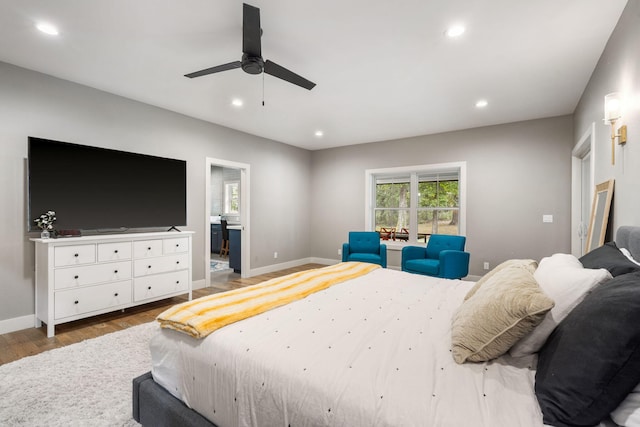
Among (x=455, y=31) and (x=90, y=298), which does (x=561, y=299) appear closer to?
(x=455, y=31)

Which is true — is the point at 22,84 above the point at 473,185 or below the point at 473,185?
above

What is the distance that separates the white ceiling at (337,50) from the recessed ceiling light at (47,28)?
0.06 m

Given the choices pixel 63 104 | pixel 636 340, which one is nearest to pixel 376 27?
pixel 636 340

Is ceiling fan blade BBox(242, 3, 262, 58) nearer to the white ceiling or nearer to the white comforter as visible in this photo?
the white ceiling

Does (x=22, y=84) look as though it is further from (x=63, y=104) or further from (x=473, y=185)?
(x=473, y=185)

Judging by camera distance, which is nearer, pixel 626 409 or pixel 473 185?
pixel 626 409

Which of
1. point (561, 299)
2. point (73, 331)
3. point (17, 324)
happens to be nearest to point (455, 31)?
point (561, 299)

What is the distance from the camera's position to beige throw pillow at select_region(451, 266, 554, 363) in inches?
43.3

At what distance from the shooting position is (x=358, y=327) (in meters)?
1.56

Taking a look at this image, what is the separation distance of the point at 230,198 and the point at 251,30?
22.7 ft

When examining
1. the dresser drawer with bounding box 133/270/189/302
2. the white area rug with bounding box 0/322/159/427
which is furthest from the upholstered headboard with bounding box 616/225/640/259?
the dresser drawer with bounding box 133/270/189/302

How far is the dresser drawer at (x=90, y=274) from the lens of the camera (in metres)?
3.01

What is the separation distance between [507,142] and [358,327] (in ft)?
15.4

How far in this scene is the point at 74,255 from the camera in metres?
3.10
